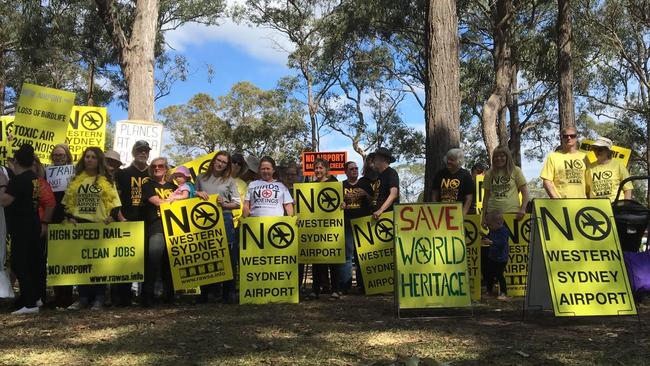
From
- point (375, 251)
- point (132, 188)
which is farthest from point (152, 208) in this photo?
point (375, 251)

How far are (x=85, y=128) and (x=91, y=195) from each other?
4103 millimetres

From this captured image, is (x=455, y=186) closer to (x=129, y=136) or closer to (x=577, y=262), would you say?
(x=577, y=262)

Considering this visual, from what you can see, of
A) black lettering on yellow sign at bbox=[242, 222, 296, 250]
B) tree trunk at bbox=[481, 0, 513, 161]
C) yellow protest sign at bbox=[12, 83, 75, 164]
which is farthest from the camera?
tree trunk at bbox=[481, 0, 513, 161]

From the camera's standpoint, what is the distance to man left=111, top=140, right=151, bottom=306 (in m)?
7.15

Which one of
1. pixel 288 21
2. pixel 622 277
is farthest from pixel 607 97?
pixel 622 277

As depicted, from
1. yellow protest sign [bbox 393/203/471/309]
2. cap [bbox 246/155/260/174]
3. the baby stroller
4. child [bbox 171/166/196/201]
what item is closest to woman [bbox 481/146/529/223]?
the baby stroller

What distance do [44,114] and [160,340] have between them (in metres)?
5.90

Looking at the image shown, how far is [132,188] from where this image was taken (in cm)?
716

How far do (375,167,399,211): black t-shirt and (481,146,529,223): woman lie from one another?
1270 millimetres

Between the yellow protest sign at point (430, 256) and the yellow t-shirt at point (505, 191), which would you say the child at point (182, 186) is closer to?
the yellow protest sign at point (430, 256)

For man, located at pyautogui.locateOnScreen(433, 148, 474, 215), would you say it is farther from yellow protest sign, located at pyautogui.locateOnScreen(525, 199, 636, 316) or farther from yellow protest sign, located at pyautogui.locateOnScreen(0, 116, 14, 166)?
yellow protest sign, located at pyautogui.locateOnScreen(0, 116, 14, 166)

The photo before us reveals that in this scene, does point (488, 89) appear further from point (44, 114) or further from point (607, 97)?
point (44, 114)

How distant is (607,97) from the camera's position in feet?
113

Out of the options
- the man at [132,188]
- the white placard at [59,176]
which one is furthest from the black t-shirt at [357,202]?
the white placard at [59,176]
